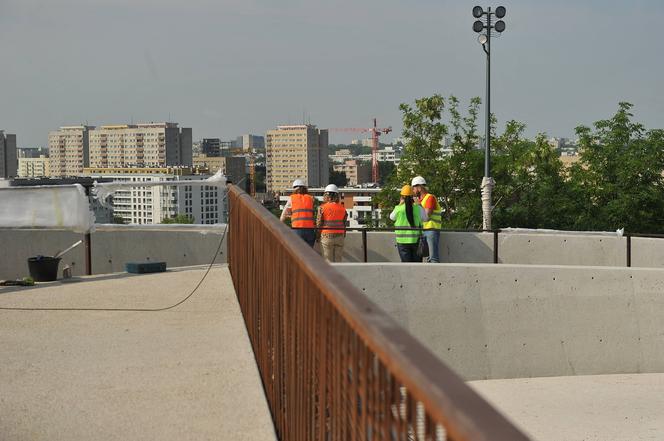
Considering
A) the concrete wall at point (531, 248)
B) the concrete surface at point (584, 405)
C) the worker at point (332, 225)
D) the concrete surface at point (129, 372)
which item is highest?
the worker at point (332, 225)

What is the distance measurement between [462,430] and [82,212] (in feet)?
46.8

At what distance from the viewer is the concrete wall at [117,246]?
59.8ft

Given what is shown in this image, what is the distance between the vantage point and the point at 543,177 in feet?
112

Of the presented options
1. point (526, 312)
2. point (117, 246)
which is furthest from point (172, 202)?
point (526, 312)

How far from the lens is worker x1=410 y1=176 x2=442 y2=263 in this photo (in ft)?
55.5

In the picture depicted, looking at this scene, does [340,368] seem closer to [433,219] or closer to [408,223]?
[408,223]

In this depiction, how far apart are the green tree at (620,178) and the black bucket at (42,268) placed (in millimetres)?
20741

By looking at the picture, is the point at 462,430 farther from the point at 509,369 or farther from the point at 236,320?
the point at 509,369

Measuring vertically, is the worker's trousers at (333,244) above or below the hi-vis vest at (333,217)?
below

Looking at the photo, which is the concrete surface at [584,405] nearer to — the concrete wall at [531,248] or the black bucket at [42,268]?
the concrete wall at [531,248]

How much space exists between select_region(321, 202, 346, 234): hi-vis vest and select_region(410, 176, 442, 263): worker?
4.55 ft

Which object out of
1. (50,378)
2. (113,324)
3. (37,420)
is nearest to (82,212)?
(113,324)

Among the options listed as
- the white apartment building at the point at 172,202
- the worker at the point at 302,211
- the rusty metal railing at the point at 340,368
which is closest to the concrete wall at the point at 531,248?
the worker at the point at 302,211

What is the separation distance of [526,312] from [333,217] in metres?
3.55
